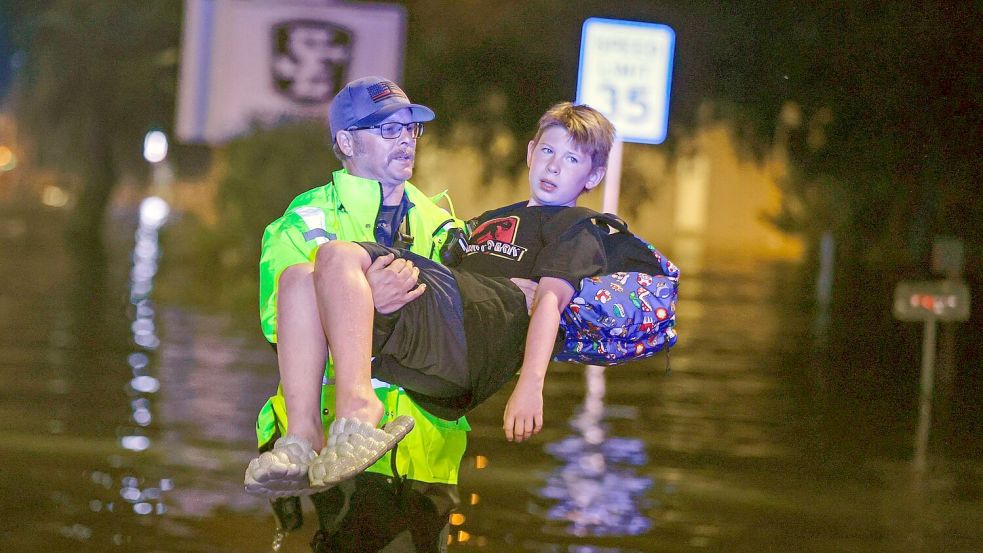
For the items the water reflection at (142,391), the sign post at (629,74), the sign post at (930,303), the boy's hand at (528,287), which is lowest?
the water reflection at (142,391)

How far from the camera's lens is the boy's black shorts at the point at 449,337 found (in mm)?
4012

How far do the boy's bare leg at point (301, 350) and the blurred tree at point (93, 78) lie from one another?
25.0m

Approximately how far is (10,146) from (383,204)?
81.0 meters

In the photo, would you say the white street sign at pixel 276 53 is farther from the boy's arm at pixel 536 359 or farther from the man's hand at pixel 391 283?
the man's hand at pixel 391 283

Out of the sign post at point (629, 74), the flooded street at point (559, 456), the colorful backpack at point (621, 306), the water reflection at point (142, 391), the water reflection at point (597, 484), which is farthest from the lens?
the sign post at point (629, 74)

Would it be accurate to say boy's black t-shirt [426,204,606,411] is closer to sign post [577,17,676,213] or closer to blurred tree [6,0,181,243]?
sign post [577,17,676,213]

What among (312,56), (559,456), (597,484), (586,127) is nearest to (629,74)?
(597,484)

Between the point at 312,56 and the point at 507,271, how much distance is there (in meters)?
15.8

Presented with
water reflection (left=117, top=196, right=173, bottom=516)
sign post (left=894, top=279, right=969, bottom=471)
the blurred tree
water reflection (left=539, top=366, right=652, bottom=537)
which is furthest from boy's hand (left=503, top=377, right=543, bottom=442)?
the blurred tree

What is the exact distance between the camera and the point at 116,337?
16.4 metres

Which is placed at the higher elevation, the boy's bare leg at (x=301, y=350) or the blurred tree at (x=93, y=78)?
the blurred tree at (x=93, y=78)

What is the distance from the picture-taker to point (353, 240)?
13.9 feet

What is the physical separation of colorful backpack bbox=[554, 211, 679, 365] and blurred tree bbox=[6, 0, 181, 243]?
24708 millimetres

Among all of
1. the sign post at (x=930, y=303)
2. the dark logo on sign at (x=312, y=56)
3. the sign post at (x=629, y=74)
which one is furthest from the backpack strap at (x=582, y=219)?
the dark logo on sign at (x=312, y=56)
